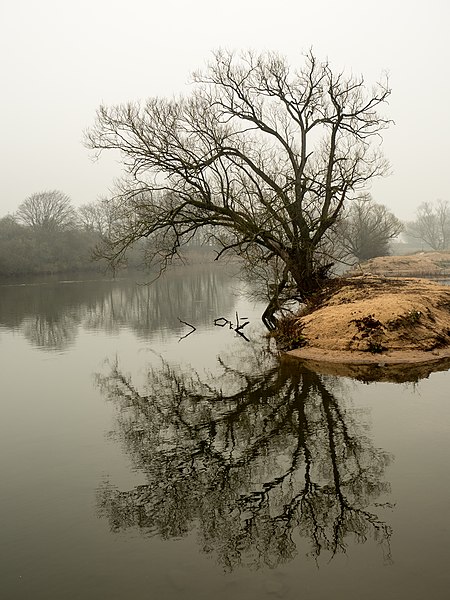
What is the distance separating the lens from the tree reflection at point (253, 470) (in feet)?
18.3

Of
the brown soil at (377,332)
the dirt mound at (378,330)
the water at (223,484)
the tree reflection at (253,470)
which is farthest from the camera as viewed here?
the dirt mound at (378,330)

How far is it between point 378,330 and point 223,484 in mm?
8201

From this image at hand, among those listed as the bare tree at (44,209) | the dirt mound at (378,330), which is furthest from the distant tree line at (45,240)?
the dirt mound at (378,330)

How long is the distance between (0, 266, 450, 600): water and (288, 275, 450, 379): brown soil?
122 cm

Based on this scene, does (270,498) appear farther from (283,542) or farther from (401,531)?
(401,531)

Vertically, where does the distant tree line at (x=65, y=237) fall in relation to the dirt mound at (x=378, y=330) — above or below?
above

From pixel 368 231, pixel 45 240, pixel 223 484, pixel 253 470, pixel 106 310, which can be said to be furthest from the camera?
pixel 45 240

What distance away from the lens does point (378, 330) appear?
45.4 feet

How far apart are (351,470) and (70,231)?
71.0m

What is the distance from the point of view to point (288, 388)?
1121cm

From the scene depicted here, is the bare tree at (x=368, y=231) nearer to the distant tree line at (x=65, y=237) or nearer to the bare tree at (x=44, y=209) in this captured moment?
the distant tree line at (x=65, y=237)

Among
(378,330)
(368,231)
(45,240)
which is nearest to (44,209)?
(45,240)

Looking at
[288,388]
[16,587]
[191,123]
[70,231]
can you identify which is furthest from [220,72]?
[70,231]

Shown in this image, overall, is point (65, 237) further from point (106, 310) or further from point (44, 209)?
point (106, 310)
